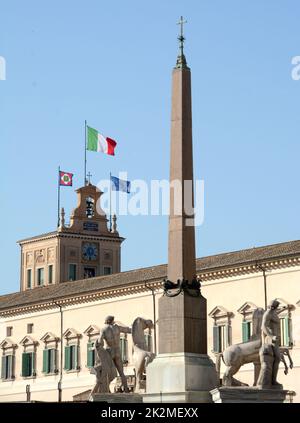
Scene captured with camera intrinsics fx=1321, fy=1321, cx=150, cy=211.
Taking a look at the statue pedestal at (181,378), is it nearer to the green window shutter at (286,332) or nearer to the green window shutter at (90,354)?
the green window shutter at (286,332)

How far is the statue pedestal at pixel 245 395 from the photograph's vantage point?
3020 cm

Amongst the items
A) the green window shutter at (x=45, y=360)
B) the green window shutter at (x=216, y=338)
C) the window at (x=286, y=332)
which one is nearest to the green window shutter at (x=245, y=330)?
the green window shutter at (x=216, y=338)

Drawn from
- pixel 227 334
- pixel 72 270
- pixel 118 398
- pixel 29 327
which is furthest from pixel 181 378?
pixel 72 270

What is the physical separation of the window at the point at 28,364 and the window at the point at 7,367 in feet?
3.52

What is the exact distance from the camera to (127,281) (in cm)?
5928

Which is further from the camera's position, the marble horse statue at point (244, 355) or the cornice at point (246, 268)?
the cornice at point (246, 268)

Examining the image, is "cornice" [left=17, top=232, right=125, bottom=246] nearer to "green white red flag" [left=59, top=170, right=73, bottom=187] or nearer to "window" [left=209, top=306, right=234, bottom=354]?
"green white red flag" [left=59, top=170, right=73, bottom=187]

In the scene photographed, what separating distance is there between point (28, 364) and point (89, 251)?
22561 mm

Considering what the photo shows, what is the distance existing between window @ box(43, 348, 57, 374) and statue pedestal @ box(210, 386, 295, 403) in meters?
30.9

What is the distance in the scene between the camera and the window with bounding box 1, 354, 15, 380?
217ft

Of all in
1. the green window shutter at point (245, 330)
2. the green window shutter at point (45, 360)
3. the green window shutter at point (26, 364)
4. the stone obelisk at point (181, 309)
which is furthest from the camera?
the green window shutter at point (26, 364)

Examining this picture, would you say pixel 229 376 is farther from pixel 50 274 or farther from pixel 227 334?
pixel 50 274
